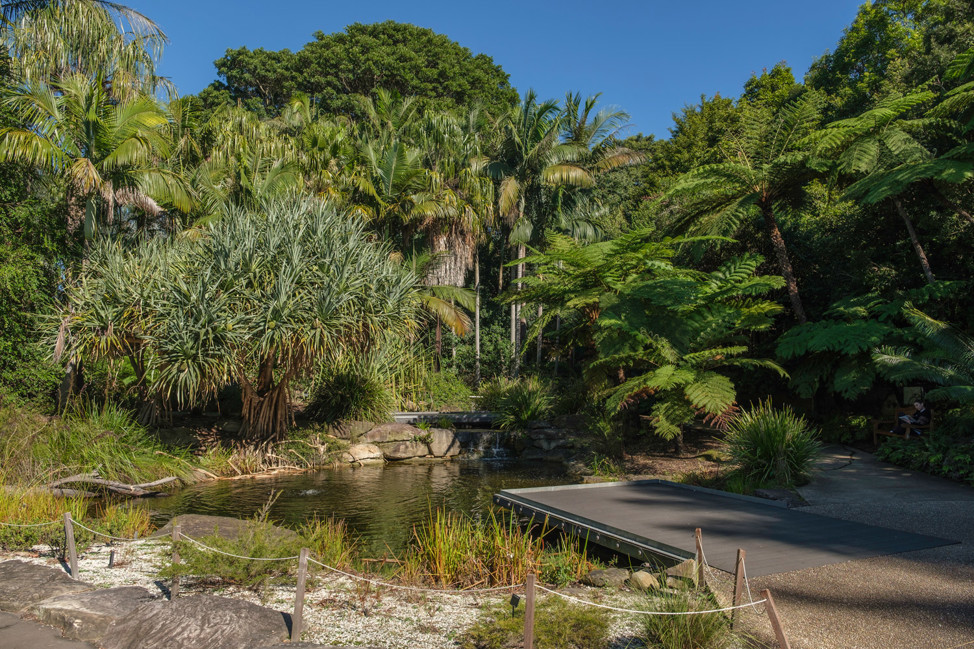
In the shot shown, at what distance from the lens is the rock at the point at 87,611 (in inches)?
176

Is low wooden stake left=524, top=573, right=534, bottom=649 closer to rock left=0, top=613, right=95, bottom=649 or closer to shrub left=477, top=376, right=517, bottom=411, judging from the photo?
rock left=0, top=613, right=95, bottom=649

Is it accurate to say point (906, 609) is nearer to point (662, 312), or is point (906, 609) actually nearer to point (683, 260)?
point (662, 312)

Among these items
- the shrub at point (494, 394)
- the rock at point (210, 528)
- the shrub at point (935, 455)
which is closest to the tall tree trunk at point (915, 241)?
the shrub at point (935, 455)

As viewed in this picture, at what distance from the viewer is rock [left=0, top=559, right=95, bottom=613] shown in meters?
4.98

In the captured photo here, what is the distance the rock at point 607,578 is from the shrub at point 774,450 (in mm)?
3927

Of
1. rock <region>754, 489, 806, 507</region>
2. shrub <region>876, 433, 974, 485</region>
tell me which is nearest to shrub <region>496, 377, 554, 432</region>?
shrub <region>876, 433, 974, 485</region>

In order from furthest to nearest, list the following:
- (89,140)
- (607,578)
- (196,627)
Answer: (89,140)
(607,578)
(196,627)

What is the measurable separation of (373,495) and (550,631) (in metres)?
7.20

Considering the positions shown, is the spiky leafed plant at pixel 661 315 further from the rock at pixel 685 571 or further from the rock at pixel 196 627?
the rock at pixel 196 627

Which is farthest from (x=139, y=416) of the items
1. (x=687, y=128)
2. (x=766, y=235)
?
(x=687, y=128)

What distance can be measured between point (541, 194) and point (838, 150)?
11.7m

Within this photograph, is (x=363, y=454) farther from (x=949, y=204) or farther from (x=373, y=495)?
(x=949, y=204)

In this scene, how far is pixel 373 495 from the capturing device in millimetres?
11031

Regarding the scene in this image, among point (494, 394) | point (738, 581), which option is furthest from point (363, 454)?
point (738, 581)
